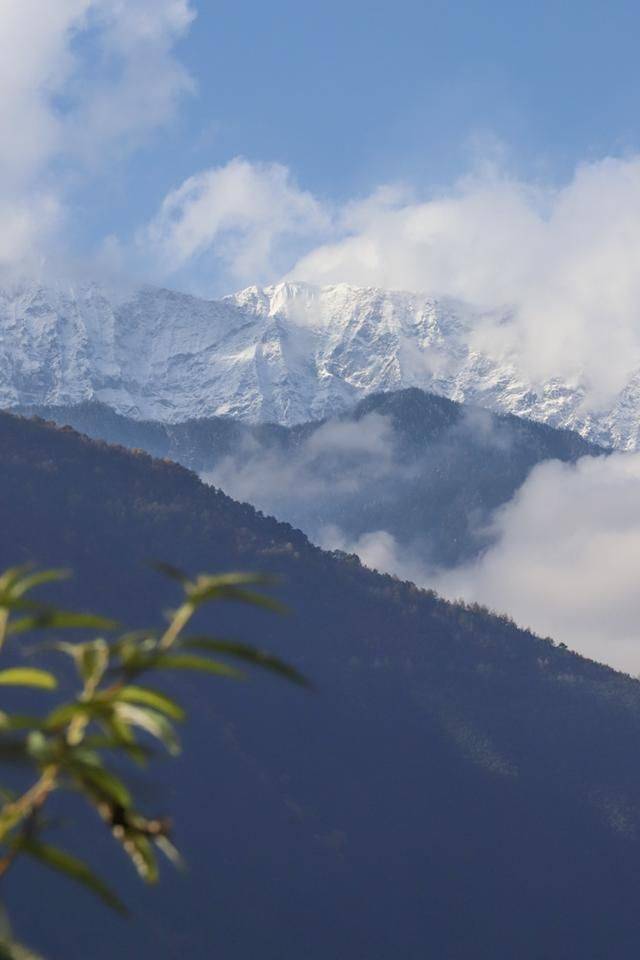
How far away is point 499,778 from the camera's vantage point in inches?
6531

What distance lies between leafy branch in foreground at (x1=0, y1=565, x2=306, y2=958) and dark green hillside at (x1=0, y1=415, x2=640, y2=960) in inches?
4099

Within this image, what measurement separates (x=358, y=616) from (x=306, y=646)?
12854 mm

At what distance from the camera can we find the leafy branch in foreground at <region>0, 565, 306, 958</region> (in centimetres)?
328

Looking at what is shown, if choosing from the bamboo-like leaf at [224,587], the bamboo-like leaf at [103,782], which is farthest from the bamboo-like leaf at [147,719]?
the bamboo-like leaf at [224,587]

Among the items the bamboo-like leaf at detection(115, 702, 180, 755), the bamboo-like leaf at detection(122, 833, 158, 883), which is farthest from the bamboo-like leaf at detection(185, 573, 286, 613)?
the bamboo-like leaf at detection(122, 833, 158, 883)

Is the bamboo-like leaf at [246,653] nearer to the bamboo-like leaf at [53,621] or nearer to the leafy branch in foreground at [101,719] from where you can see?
the leafy branch in foreground at [101,719]

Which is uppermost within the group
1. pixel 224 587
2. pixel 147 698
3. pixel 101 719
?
pixel 224 587

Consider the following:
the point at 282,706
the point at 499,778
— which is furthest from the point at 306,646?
the point at 499,778

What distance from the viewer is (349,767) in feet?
525

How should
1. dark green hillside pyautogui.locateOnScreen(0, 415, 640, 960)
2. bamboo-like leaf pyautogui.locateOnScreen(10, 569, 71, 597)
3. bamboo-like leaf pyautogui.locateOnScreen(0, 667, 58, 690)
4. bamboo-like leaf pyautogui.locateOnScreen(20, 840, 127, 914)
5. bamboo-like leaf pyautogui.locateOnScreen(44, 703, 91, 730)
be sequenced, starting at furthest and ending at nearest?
dark green hillside pyautogui.locateOnScreen(0, 415, 640, 960), bamboo-like leaf pyautogui.locateOnScreen(10, 569, 71, 597), bamboo-like leaf pyautogui.locateOnScreen(0, 667, 58, 690), bamboo-like leaf pyautogui.locateOnScreen(44, 703, 91, 730), bamboo-like leaf pyautogui.locateOnScreen(20, 840, 127, 914)

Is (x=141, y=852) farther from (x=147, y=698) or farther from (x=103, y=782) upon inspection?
(x=147, y=698)

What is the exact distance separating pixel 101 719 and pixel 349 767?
6254 inches

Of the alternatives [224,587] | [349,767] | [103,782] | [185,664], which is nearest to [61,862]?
[103,782]

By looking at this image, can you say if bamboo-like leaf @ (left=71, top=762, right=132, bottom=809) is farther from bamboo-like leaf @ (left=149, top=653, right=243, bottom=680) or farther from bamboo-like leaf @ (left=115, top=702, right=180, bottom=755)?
bamboo-like leaf @ (left=149, top=653, right=243, bottom=680)
